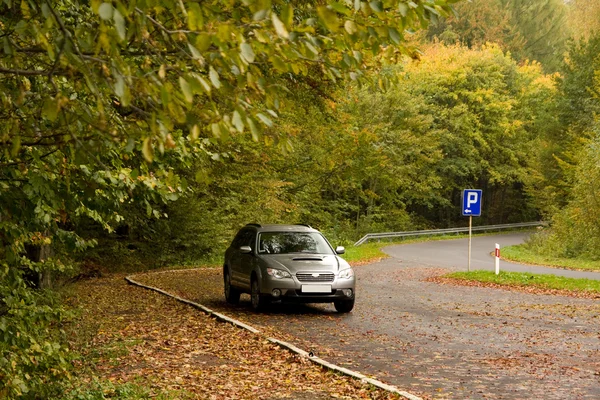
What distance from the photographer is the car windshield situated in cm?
1689

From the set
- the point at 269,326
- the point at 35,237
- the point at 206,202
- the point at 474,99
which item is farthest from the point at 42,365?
the point at 474,99

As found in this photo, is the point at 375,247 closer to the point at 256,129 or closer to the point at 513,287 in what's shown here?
the point at 513,287

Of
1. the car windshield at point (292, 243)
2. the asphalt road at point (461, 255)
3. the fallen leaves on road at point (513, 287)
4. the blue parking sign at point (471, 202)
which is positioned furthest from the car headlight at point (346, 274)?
the asphalt road at point (461, 255)

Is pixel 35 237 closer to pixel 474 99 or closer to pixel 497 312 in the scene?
pixel 497 312

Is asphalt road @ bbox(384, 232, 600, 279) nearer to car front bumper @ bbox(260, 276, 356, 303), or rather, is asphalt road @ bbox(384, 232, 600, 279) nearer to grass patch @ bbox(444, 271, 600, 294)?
grass patch @ bbox(444, 271, 600, 294)

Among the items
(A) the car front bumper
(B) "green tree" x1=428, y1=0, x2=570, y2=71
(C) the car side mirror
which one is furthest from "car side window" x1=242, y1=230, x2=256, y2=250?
(B) "green tree" x1=428, y1=0, x2=570, y2=71

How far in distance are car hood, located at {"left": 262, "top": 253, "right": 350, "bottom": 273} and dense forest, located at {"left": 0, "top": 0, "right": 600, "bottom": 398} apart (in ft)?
7.80

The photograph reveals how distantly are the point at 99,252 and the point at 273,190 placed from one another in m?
6.73

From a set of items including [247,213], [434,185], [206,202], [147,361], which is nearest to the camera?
[147,361]

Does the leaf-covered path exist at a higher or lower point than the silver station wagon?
lower

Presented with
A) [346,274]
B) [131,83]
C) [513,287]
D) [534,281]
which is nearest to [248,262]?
[346,274]

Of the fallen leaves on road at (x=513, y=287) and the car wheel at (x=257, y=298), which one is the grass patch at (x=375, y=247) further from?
the car wheel at (x=257, y=298)

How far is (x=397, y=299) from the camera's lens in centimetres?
1945

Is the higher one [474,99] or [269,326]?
[474,99]
